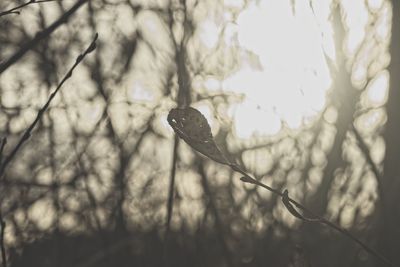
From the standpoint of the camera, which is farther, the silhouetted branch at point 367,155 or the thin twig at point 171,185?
the silhouetted branch at point 367,155

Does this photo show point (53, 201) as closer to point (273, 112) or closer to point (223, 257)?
point (223, 257)

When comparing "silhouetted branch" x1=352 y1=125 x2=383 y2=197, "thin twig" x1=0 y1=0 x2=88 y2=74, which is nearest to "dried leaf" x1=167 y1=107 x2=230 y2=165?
"thin twig" x1=0 y1=0 x2=88 y2=74

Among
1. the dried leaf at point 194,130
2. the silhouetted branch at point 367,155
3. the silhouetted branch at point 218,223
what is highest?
the dried leaf at point 194,130

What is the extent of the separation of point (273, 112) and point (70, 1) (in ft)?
2.52

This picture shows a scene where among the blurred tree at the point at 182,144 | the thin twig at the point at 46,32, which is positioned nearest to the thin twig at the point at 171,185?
the blurred tree at the point at 182,144

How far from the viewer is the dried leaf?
16.5 inches

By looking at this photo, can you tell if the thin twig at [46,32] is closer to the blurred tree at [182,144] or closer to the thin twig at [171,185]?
the blurred tree at [182,144]

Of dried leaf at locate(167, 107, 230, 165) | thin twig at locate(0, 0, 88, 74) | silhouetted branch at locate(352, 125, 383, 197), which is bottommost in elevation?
silhouetted branch at locate(352, 125, 383, 197)

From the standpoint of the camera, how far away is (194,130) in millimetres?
453

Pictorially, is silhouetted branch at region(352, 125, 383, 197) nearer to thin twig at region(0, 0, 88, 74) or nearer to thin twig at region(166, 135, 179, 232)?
thin twig at region(166, 135, 179, 232)

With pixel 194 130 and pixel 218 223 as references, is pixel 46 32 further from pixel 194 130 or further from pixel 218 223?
pixel 194 130

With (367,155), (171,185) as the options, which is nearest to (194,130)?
(171,185)

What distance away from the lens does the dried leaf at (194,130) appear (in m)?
0.42

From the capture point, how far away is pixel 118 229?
1.38 metres
